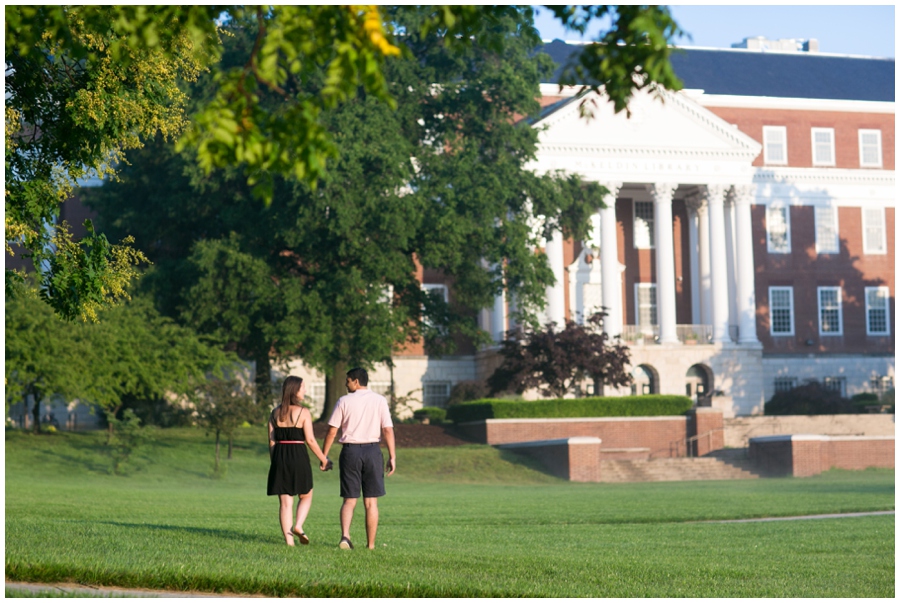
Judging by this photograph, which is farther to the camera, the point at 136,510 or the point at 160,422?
the point at 160,422

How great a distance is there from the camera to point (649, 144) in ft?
174

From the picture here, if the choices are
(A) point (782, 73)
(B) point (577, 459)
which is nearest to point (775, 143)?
(A) point (782, 73)

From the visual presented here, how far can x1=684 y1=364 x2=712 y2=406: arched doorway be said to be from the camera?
53344 mm

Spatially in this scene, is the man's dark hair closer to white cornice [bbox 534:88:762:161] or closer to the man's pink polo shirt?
the man's pink polo shirt

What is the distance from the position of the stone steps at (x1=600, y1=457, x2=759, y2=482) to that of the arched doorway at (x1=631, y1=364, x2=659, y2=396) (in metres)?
14.6

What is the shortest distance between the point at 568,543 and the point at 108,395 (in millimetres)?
22215

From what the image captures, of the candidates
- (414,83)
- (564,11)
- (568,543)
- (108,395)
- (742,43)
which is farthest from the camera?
(742,43)

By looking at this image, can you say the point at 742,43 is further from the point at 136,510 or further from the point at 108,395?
the point at 136,510

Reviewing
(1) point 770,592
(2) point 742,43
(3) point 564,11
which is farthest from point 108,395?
(2) point 742,43

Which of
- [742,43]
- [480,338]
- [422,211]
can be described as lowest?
[480,338]


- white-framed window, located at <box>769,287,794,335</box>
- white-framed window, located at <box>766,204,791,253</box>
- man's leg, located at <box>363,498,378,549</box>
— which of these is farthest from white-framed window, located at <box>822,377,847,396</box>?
man's leg, located at <box>363,498,378,549</box>

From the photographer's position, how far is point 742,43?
2702 inches

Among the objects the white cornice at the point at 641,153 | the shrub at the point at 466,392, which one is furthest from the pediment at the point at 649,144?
the shrub at the point at 466,392

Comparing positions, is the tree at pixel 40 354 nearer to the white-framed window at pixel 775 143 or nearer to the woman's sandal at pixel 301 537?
the woman's sandal at pixel 301 537
